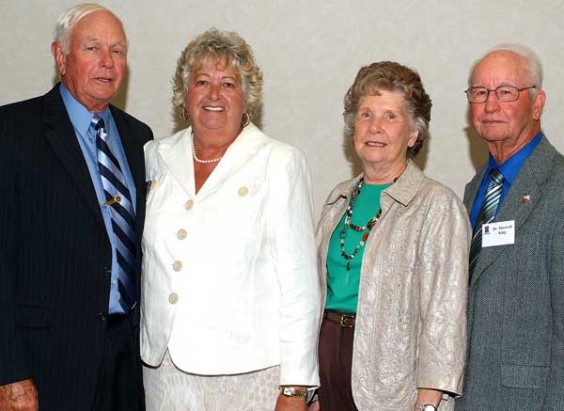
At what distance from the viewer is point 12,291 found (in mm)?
2707

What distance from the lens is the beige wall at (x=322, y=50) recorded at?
13.8ft

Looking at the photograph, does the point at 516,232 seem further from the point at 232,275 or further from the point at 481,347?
the point at 232,275

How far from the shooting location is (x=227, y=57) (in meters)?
2.99

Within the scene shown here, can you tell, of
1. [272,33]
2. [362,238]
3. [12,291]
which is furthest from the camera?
[272,33]

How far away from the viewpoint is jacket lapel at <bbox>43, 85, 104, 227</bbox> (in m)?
2.84

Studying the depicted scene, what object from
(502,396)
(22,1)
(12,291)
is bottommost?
(502,396)

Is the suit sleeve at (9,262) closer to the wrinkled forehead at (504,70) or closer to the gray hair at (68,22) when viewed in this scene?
the gray hair at (68,22)

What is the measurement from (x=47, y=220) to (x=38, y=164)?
0.65 feet

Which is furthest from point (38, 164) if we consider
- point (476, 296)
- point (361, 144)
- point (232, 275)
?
point (476, 296)

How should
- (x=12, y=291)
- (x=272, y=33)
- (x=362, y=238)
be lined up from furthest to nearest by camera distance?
1. (x=272, y=33)
2. (x=362, y=238)
3. (x=12, y=291)

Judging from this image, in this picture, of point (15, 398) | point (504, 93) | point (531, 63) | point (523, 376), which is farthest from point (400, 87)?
point (15, 398)

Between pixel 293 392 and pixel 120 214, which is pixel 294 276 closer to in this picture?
pixel 293 392

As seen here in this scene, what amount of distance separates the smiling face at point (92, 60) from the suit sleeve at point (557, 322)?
5.52 ft

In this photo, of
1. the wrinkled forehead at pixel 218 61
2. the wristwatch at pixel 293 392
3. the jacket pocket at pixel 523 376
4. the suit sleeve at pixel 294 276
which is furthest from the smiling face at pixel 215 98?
the jacket pocket at pixel 523 376
